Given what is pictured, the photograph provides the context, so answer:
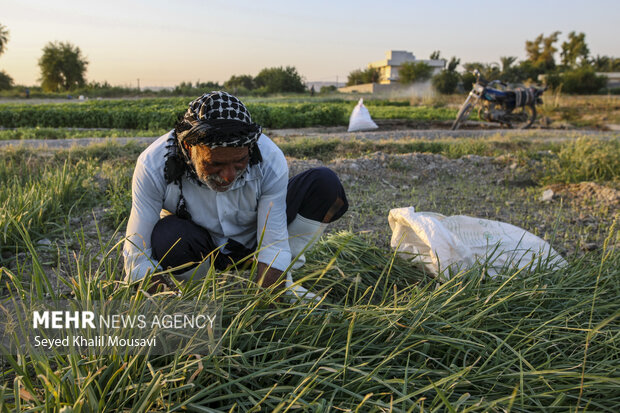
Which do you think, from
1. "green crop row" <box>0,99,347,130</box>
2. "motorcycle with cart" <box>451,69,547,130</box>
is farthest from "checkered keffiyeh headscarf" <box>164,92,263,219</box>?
"green crop row" <box>0,99,347,130</box>

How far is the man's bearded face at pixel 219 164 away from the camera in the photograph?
4.78ft

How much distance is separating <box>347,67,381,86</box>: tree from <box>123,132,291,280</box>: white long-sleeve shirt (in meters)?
44.6

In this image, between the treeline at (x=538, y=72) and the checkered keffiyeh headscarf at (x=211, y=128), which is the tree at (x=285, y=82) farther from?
the checkered keffiyeh headscarf at (x=211, y=128)

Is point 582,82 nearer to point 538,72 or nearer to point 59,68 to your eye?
point 538,72

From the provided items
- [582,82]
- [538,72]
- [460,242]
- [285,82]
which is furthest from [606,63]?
[460,242]

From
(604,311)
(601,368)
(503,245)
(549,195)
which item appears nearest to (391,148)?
(549,195)

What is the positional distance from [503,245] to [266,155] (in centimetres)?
129

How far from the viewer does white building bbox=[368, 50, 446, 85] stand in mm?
47397

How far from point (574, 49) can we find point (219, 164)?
155 ft

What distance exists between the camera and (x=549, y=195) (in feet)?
12.5

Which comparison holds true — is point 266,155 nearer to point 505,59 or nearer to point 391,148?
point 391,148

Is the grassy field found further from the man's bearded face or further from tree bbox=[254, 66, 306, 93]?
tree bbox=[254, 66, 306, 93]

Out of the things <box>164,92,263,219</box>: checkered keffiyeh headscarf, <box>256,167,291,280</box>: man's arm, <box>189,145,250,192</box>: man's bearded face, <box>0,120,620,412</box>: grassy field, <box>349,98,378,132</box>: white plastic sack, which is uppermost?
<box>349,98,378,132</box>: white plastic sack

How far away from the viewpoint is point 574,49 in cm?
3988
